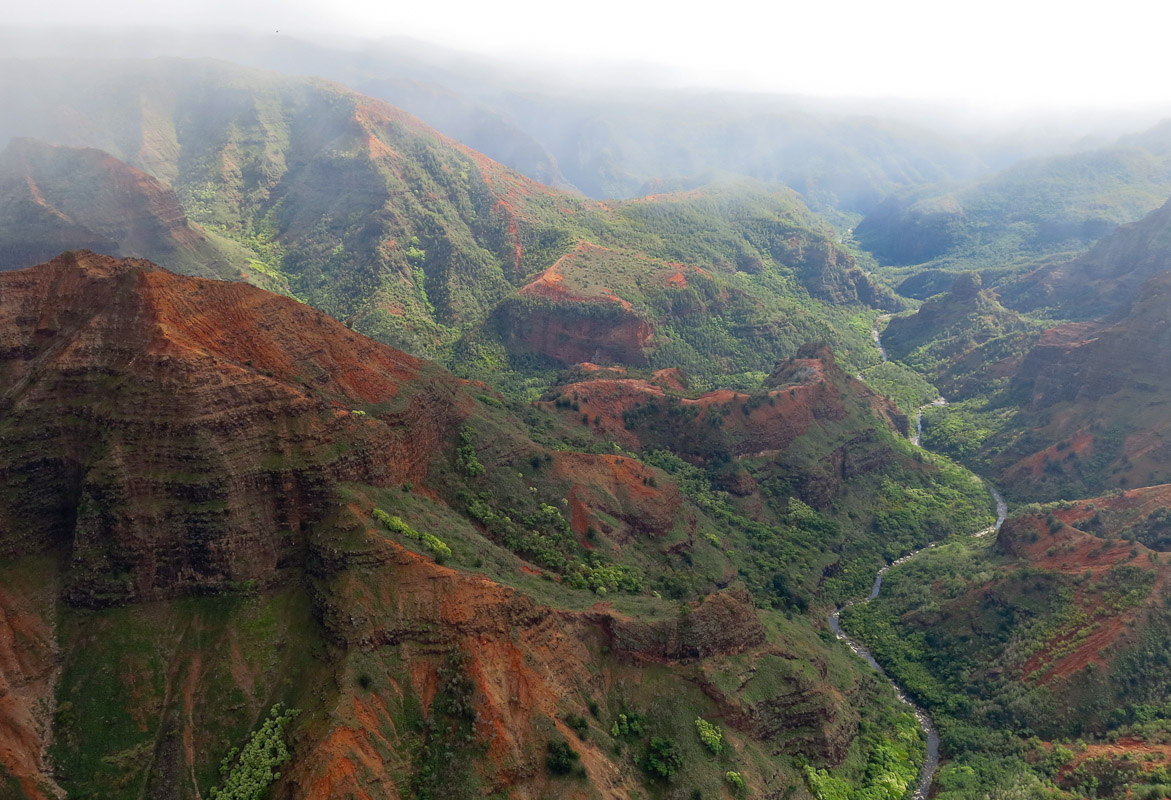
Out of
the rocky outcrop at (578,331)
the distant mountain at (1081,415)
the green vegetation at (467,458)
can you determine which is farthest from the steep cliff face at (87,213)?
the distant mountain at (1081,415)

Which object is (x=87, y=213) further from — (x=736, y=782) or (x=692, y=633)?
(x=736, y=782)

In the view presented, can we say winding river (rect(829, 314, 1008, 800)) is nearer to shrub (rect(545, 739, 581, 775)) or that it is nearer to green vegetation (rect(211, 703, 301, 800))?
shrub (rect(545, 739, 581, 775))

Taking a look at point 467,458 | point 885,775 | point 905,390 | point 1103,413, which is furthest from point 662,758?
point 905,390

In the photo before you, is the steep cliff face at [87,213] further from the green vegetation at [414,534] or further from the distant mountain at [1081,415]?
the distant mountain at [1081,415]

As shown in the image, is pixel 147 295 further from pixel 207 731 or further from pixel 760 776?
pixel 760 776

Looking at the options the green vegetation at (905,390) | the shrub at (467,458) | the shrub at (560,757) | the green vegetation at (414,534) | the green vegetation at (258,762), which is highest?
the green vegetation at (414,534)
